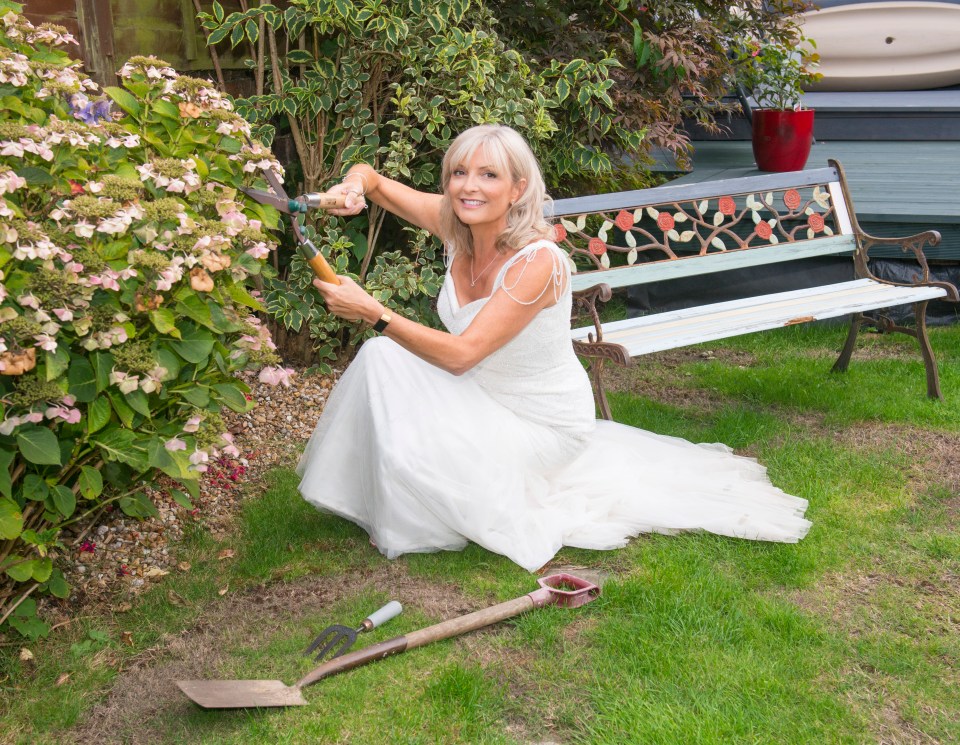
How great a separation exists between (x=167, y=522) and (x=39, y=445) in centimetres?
136

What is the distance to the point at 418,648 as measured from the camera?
271 cm

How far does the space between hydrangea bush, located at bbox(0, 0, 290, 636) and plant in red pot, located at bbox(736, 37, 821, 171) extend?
5.02m

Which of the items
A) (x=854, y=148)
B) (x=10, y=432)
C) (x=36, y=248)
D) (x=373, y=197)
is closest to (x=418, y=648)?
(x=10, y=432)

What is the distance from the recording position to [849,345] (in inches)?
193

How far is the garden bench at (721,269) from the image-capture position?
408cm

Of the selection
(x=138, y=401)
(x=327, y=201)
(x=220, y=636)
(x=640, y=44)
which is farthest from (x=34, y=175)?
(x=640, y=44)

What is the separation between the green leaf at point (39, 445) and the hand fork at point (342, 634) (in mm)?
869

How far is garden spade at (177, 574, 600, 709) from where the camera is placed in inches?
95.6

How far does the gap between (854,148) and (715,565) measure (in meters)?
6.18

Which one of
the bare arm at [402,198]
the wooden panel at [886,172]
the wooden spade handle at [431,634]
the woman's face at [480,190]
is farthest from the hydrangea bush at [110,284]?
the wooden panel at [886,172]

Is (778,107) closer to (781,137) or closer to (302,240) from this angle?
(781,137)

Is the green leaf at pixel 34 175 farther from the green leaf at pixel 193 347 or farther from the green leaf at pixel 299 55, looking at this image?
the green leaf at pixel 299 55

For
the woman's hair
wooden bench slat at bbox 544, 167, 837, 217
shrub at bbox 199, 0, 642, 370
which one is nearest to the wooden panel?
wooden bench slat at bbox 544, 167, 837, 217

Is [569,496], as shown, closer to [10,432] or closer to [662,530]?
[662,530]
